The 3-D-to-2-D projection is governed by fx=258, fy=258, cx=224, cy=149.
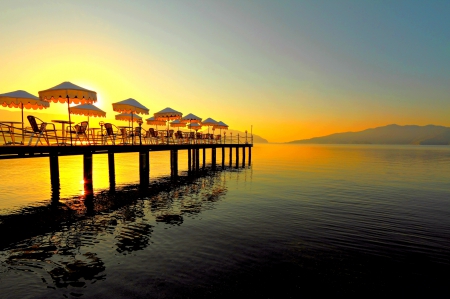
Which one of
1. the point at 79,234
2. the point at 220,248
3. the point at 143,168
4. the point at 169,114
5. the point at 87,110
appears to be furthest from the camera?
the point at 169,114

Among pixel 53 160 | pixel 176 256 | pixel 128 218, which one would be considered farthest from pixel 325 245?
pixel 53 160

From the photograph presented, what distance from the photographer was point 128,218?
11773 millimetres

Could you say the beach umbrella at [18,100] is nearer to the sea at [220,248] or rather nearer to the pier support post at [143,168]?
the sea at [220,248]

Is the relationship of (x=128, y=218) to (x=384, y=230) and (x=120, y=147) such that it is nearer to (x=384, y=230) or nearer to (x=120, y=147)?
(x=120, y=147)

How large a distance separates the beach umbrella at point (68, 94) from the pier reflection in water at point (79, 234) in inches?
240

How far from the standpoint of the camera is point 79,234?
9.67 meters

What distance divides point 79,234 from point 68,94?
8768mm

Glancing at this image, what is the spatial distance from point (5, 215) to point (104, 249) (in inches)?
320

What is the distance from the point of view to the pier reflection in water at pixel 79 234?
664cm

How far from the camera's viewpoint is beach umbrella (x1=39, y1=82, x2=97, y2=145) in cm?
1470

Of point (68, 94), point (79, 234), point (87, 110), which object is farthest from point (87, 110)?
point (79, 234)

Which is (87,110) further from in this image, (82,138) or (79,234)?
(79,234)

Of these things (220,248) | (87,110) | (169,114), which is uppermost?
(87,110)

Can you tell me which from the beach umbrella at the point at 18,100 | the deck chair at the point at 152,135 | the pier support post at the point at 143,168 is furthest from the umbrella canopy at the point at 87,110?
the pier support post at the point at 143,168
